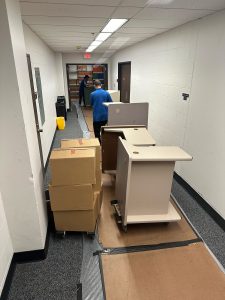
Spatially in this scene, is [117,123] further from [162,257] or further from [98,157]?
[162,257]

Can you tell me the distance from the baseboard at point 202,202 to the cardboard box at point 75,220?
147cm

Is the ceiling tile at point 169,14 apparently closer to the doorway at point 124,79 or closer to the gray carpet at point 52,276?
the gray carpet at point 52,276

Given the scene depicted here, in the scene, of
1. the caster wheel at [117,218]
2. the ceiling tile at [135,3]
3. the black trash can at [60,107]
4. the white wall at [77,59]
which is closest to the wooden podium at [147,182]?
the caster wheel at [117,218]

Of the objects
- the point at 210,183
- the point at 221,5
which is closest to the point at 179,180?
the point at 210,183

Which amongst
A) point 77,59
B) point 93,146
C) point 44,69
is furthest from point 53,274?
point 77,59

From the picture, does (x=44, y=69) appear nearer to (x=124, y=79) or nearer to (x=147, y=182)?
(x=124, y=79)

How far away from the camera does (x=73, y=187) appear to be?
6.55ft

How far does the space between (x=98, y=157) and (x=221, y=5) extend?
2.01m

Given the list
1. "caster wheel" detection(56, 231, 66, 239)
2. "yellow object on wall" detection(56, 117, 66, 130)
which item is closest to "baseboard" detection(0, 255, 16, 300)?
"caster wheel" detection(56, 231, 66, 239)

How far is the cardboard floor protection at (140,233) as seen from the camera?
215 cm

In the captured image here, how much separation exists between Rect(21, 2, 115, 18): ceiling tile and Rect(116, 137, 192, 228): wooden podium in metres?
1.48

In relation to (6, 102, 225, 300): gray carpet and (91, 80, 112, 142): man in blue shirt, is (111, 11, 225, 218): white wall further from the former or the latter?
(91, 80, 112, 142): man in blue shirt

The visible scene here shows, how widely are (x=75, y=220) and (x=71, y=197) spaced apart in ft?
0.93

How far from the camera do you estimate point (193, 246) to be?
210cm
